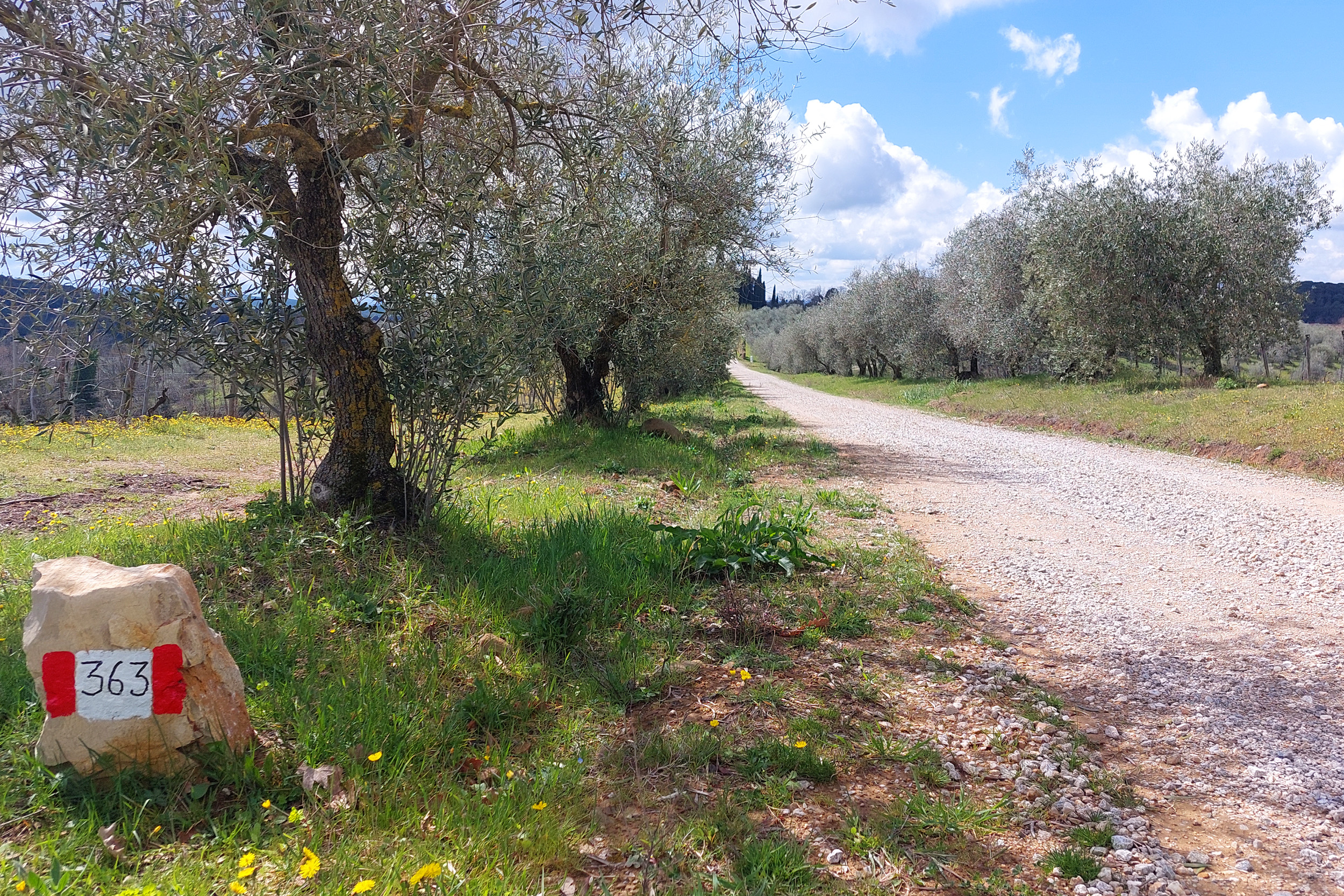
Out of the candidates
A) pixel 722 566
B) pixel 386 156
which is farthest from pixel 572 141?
pixel 722 566

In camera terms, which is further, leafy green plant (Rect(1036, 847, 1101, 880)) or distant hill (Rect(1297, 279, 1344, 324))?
distant hill (Rect(1297, 279, 1344, 324))

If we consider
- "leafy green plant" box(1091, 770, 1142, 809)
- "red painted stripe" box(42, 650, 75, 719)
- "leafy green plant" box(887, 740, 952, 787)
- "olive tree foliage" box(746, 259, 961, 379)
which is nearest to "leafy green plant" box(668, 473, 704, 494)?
"leafy green plant" box(887, 740, 952, 787)

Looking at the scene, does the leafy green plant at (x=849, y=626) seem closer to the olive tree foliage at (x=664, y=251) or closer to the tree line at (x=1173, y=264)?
the olive tree foliage at (x=664, y=251)

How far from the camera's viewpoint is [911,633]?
468 centimetres

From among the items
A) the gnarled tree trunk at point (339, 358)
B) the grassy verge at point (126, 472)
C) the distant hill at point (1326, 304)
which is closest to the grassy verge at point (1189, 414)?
the gnarled tree trunk at point (339, 358)

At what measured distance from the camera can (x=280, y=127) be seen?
171 inches

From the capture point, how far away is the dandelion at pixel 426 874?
2297 mm

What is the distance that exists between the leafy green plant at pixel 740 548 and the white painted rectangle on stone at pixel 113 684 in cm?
327

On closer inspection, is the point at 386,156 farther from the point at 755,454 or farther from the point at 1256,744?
the point at 755,454

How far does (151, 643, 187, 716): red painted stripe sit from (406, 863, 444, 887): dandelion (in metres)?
1.15

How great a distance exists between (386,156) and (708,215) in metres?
8.19

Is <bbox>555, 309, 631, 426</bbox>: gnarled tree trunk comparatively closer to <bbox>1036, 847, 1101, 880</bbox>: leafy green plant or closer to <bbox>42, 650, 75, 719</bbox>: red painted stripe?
<bbox>42, 650, 75, 719</bbox>: red painted stripe

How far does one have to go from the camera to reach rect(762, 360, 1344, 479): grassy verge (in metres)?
11.6

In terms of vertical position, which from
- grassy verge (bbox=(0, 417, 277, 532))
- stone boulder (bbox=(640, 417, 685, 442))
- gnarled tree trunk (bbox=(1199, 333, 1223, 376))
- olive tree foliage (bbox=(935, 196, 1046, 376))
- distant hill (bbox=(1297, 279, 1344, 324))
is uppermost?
distant hill (bbox=(1297, 279, 1344, 324))
